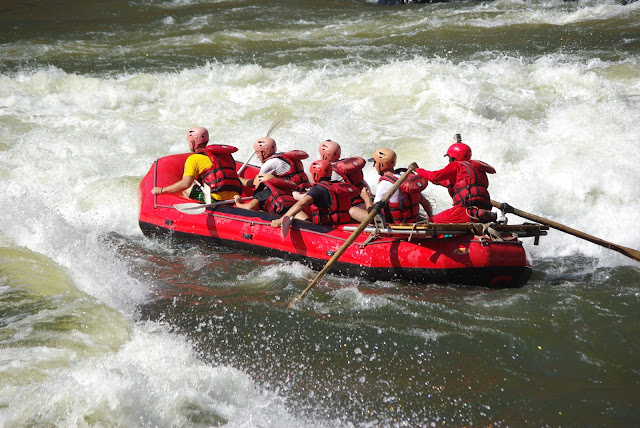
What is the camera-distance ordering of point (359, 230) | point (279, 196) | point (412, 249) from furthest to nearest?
point (279, 196)
point (412, 249)
point (359, 230)

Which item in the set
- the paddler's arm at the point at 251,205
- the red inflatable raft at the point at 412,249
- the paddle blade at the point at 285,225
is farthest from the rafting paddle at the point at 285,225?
the paddler's arm at the point at 251,205

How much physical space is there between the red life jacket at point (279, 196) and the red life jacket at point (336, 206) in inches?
13.4

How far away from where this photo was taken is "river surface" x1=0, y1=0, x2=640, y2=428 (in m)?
4.18

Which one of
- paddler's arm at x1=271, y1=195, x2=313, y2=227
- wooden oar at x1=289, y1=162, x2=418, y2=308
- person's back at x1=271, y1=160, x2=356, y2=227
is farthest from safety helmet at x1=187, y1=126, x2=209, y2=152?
wooden oar at x1=289, y1=162, x2=418, y2=308

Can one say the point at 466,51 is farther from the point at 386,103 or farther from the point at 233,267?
the point at 233,267

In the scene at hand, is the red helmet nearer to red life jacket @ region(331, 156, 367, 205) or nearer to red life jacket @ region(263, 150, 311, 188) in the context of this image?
red life jacket @ region(331, 156, 367, 205)

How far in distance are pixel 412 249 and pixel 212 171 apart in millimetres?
2286

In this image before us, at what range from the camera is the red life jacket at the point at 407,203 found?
5.74 meters

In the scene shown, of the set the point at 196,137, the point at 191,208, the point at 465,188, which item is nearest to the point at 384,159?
the point at 465,188

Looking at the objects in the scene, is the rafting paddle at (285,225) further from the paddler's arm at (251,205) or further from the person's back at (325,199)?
the paddler's arm at (251,205)

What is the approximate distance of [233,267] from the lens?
627 cm

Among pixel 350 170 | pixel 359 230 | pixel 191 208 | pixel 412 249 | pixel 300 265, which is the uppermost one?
pixel 350 170

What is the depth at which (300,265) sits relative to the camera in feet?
20.2

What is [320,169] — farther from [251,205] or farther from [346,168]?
[251,205]
